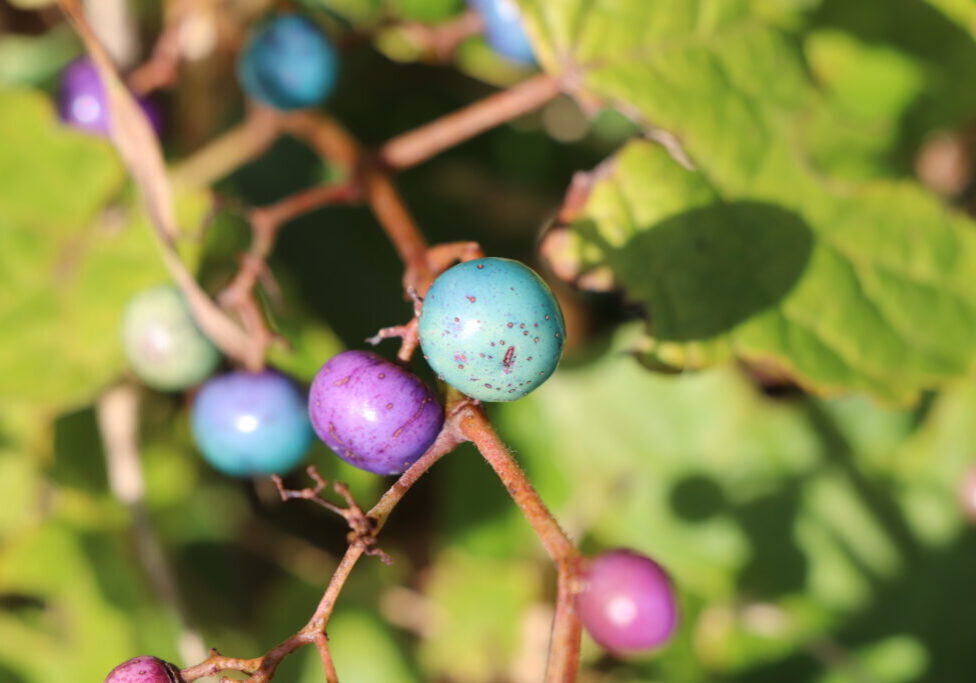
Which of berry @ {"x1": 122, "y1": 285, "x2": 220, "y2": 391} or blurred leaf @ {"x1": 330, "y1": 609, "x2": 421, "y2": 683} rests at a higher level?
berry @ {"x1": 122, "y1": 285, "x2": 220, "y2": 391}

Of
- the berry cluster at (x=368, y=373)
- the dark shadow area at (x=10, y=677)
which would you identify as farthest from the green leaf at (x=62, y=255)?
the dark shadow area at (x=10, y=677)

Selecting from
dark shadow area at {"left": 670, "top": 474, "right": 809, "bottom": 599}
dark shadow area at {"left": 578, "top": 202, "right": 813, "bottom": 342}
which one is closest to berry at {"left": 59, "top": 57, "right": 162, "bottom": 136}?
dark shadow area at {"left": 578, "top": 202, "right": 813, "bottom": 342}

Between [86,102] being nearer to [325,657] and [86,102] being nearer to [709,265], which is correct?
[709,265]

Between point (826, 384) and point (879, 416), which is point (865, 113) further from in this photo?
point (826, 384)

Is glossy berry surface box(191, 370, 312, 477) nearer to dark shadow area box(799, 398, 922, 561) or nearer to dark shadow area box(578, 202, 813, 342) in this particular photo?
dark shadow area box(578, 202, 813, 342)

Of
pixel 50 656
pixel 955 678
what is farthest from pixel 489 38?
pixel 955 678

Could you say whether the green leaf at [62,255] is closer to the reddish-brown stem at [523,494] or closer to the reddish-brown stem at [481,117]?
the reddish-brown stem at [481,117]
